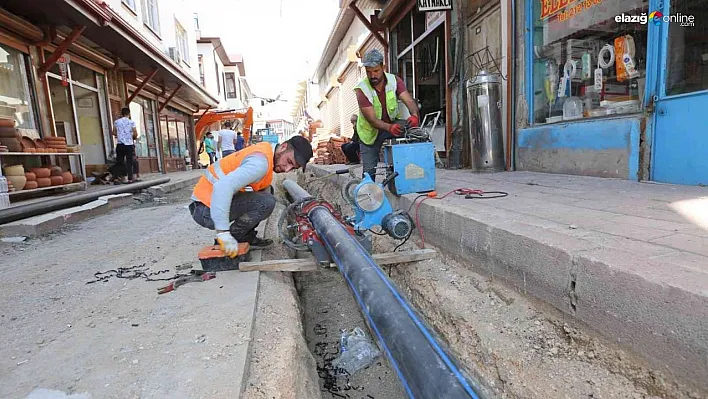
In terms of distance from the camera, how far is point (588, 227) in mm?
2090

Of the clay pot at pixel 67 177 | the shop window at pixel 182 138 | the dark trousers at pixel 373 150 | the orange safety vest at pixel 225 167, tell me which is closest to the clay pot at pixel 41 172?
the clay pot at pixel 67 177

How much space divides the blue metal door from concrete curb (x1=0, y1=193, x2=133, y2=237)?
6.15 meters

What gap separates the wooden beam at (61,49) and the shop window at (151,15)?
5.60 meters

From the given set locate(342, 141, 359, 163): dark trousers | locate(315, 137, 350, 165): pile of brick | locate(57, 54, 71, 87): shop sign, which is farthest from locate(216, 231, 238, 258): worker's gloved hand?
locate(315, 137, 350, 165): pile of brick

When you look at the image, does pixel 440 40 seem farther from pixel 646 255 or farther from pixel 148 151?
pixel 148 151

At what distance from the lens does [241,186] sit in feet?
8.02

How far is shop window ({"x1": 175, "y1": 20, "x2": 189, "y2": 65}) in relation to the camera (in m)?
16.1

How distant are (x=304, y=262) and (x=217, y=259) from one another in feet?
1.98

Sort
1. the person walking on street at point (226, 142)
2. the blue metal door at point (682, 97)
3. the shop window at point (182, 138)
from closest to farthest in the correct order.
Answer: the blue metal door at point (682, 97) → the person walking on street at point (226, 142) → the shop window at point (182, 138)

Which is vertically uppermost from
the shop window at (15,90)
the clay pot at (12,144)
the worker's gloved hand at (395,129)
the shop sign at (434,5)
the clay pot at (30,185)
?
the shop sign at (434,5)

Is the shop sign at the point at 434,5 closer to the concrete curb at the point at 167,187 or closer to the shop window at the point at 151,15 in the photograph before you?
the concrete curb at the point at 167,187

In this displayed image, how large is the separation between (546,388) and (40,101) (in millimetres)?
8784

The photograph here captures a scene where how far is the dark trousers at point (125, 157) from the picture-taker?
7.99 metres

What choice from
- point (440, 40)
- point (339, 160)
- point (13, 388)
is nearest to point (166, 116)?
point (339, 160)
